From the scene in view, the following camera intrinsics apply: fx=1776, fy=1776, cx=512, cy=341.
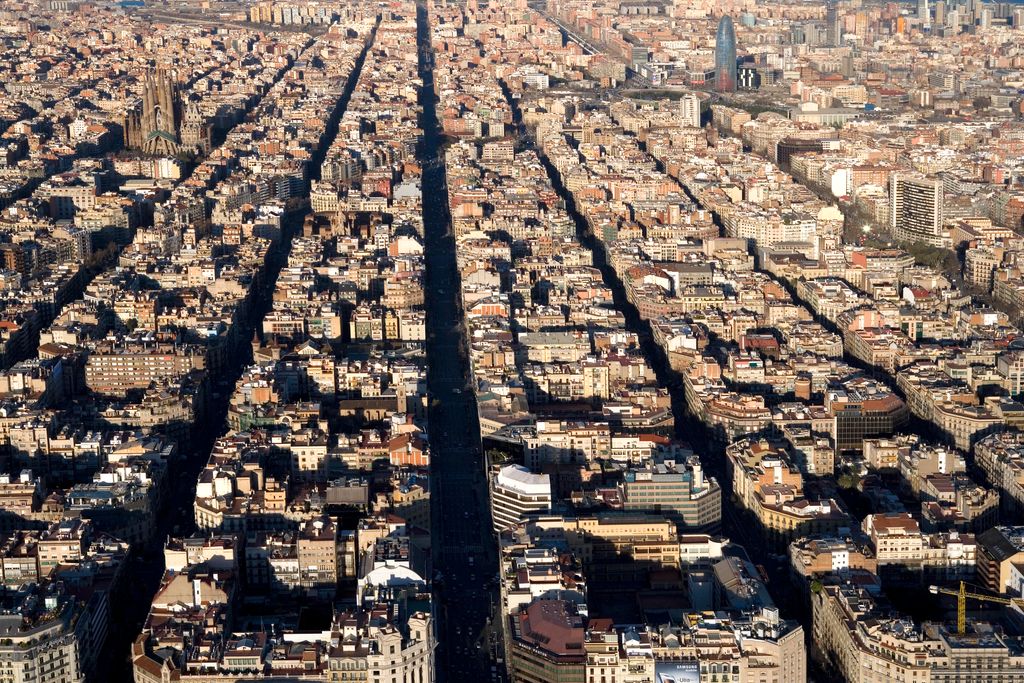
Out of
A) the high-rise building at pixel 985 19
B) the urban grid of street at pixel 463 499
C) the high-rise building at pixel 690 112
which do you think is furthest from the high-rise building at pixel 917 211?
the high-rise building at pixel 985 19

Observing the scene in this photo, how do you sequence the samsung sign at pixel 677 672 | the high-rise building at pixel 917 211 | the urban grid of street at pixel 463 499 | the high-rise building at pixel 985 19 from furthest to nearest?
1. the high-rise building at pixel 985 19
2. the high-rise building at pixel 917 211
3. the urban grid of street at pixel 463 499
4. the samsung sign at pixel 677 672

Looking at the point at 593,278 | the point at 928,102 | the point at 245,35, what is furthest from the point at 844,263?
the point at 245,35

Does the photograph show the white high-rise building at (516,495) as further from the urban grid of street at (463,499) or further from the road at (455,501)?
the road at (455,501)

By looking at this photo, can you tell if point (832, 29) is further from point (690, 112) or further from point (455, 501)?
point (455, 501)

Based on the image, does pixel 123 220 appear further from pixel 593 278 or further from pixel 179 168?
pixel 593 278

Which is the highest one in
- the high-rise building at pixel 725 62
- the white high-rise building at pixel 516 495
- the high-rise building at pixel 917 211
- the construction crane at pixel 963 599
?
the high-rise building at pixel 725 62

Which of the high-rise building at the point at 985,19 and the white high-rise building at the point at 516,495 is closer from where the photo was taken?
the white high-rise building at the point at 516,495
